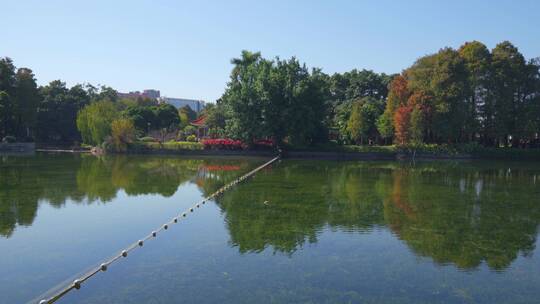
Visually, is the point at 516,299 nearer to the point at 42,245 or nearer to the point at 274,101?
the point at 42,245

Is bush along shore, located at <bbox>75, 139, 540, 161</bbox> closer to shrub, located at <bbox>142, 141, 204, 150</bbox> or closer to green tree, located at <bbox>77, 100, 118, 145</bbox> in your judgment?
shrub, located at <bbox>142, 141, 204, 150</bbox>

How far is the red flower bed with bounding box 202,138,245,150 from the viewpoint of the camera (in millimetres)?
43300

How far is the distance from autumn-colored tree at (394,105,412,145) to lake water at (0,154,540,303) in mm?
20635

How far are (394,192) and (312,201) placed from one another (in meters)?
4.60

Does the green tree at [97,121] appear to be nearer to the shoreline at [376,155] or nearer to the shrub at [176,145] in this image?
the shrub at [176,145]

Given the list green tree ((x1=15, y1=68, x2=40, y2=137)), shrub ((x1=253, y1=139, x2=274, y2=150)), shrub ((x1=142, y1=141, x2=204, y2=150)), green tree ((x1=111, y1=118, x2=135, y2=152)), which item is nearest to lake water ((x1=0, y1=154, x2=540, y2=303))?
shrub ((x1=253, y1=139, x2=274, y2=150))

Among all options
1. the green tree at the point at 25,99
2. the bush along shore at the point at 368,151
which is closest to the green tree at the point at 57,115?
the green tree at the point at 25,99

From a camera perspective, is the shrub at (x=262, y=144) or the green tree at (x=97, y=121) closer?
the shrub at (x=262, y=144)

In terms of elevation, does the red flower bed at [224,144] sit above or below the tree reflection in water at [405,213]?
above

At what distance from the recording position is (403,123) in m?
40.3

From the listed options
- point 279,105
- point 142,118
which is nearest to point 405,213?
point 279,105

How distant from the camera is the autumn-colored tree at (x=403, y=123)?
4038cm

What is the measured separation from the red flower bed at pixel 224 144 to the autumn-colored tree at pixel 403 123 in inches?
546

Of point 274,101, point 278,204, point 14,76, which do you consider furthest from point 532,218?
point 14,76
